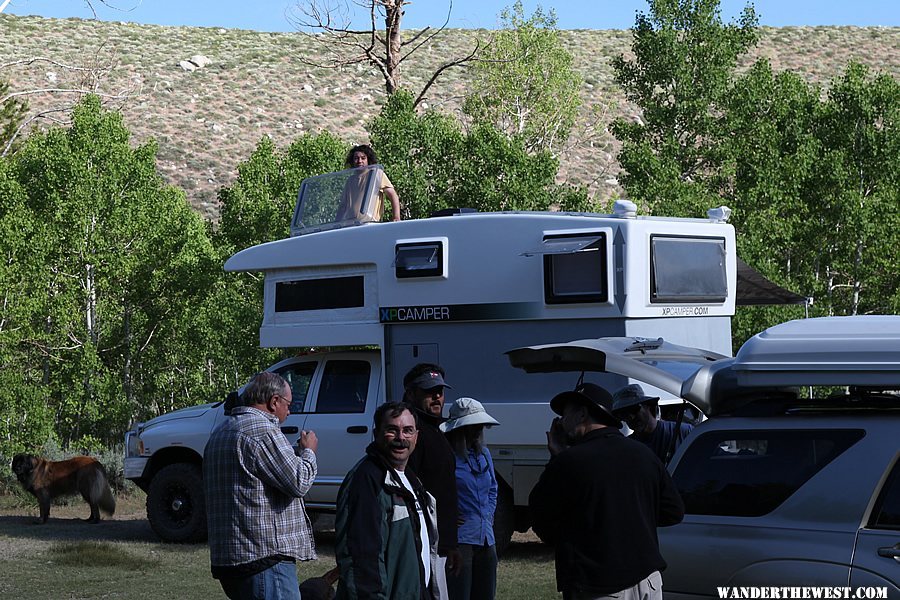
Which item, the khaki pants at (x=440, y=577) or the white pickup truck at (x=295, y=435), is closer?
the khaki pants at (x=440, y=577)

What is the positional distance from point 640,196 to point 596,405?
60.7 ft

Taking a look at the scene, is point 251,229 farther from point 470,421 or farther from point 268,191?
point 470,421

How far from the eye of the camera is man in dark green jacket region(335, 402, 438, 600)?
4.71 m

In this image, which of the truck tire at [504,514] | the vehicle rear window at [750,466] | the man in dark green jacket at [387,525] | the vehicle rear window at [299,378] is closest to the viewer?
the man in dark green jacket at [387,525]

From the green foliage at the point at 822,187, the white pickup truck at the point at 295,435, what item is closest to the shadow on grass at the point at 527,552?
the white pickup truck at the point at 295,435

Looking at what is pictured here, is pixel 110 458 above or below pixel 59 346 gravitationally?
below

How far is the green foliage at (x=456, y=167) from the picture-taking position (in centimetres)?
1997

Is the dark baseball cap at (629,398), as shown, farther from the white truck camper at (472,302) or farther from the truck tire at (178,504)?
the truck tire at (178,504)

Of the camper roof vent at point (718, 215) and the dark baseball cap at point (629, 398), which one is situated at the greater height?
the camper roof vent at point (718, 215)

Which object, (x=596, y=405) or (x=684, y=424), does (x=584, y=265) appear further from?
(x=596, y=405)

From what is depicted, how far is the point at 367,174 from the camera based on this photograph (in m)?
12.8

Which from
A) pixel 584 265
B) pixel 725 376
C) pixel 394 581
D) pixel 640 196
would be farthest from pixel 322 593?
pixel 640 196

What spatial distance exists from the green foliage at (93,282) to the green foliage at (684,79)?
9.31 m

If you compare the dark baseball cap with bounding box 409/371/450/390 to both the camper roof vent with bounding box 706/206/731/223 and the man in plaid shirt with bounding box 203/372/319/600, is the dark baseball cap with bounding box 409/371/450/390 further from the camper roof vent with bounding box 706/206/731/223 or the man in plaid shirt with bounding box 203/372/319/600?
the camper roof vent with bounding box 706/206/731/223
